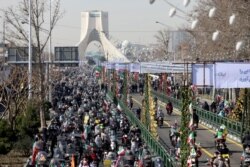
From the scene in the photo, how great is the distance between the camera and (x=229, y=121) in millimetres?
33156

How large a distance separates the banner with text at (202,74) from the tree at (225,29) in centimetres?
1567

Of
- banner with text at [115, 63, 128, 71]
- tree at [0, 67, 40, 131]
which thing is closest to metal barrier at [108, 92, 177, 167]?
tree at [0, 67, 40, 131]

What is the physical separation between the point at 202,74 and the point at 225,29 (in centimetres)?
2545

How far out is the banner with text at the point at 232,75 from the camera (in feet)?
67.2

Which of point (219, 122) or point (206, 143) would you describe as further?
point (219, 122)

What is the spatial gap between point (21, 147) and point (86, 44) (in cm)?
15053

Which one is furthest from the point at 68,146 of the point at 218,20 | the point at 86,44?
the point at 86,44

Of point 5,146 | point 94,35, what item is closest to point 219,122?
point 5,146

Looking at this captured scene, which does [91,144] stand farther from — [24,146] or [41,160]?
[24,146]

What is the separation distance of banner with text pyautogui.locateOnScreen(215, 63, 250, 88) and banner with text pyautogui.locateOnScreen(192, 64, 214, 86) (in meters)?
0.23

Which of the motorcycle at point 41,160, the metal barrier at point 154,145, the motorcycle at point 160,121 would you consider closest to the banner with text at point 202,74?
the metal barrier at point 154,145

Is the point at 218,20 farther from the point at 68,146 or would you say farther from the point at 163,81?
the point at 68,146

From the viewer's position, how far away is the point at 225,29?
45.5m

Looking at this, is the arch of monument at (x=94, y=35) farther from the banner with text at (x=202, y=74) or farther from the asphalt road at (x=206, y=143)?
the banner with text at (x=202, y=74)
